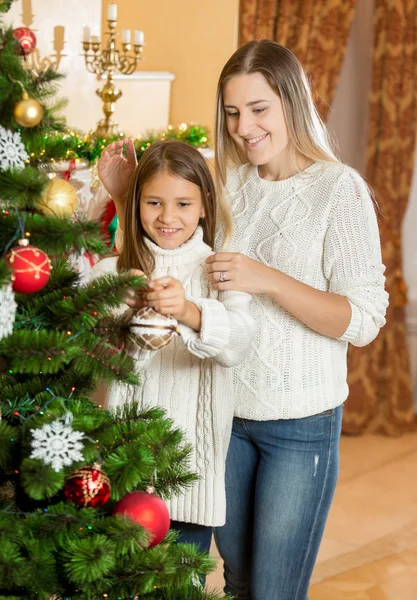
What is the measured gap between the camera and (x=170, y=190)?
172 centimetres

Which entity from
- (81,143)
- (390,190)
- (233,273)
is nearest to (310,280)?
(233,273)

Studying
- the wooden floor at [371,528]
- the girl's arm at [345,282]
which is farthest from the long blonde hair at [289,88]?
the wooden floor at [371,528]

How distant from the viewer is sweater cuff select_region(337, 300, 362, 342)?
175cm

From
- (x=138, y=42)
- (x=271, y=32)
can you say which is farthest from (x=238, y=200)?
(x=271, y=32)

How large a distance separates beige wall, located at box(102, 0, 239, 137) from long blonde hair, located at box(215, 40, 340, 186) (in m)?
2.71

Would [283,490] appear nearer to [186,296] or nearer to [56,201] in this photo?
[186,296]

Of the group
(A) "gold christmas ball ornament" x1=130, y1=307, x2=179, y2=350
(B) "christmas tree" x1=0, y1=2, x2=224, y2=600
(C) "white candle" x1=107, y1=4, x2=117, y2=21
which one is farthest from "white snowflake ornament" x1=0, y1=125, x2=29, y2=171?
(C) "white candle" x1=107, y1=4, x2=117, y2=21

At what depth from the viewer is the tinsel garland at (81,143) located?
120cm

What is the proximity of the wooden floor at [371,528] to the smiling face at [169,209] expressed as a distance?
152cm

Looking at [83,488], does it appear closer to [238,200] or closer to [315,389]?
[315,389]

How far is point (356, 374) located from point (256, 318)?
3013 mm

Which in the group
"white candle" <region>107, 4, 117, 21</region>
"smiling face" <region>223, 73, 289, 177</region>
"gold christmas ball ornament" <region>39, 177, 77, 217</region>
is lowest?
"gold christmas ball ornament" <region>39, 177, 77, 217</region>

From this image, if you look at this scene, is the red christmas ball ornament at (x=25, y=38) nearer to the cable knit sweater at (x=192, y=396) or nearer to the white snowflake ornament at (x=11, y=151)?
the white snowflake ornament at (x=11, y=151)

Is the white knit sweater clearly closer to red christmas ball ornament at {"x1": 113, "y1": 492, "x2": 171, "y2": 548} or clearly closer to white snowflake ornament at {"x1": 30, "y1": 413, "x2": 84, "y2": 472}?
red christmas ball ornament at {"x1": 113, "y1": 492, "x2": 171, "y2": 548}
